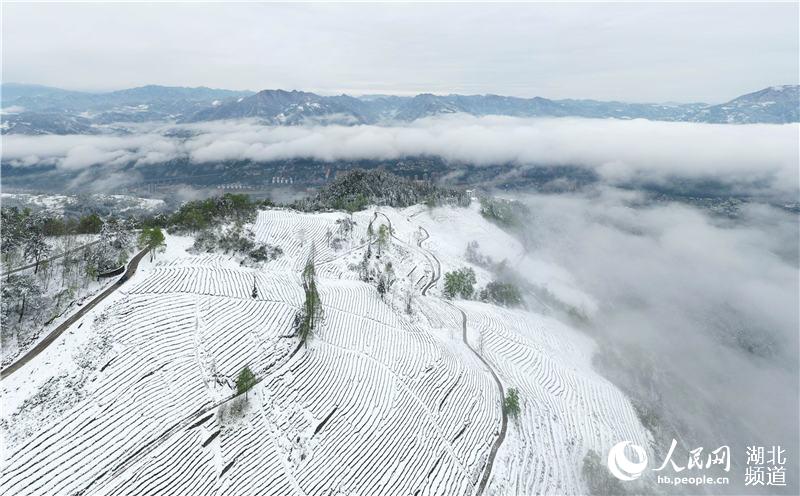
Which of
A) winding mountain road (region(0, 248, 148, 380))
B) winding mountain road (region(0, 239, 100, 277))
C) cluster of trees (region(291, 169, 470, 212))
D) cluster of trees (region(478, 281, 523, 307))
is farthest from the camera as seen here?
cluster of trees (region(291, 169, 470, 212))

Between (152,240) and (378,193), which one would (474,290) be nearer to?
(152,240)

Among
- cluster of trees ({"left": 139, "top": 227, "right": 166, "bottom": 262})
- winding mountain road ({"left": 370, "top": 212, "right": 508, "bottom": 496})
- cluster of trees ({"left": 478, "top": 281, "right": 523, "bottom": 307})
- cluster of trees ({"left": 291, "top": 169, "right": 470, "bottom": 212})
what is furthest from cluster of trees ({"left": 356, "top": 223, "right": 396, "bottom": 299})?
cluster of trees ({"left": 291, "top": 169, "right": 470, "bottom": 212})

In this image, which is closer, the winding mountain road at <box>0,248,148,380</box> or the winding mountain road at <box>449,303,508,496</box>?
the winding mountain road at <box>0,248,148,380</box>

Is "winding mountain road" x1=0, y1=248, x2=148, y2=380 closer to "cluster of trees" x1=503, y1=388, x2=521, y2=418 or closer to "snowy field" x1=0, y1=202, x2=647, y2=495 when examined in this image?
"snowy field" x1=0, y1=202, x2=647, y2=495

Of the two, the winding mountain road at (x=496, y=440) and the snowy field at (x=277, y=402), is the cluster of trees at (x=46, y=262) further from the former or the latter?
the winding mountain road at (x=496, y=440)

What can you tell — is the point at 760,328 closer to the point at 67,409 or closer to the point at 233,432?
the point at 233,432

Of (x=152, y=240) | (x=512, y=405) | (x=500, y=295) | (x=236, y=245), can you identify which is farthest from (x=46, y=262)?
(x=500, y=295)

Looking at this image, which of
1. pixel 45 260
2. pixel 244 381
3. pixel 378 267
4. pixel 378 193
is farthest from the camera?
pixel 378 193

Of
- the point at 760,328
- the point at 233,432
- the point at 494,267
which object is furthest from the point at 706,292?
the point at 233,432
